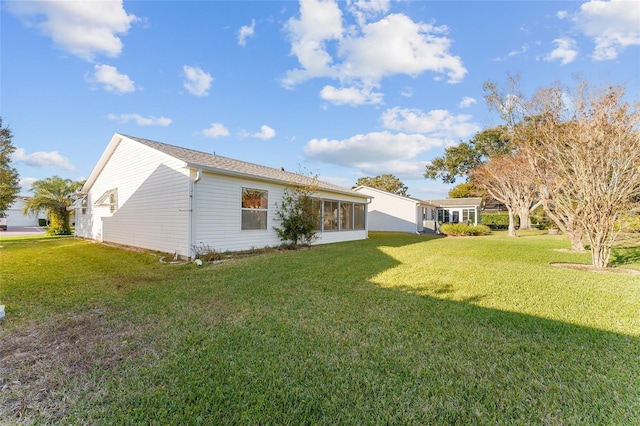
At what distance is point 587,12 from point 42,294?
15.1 m

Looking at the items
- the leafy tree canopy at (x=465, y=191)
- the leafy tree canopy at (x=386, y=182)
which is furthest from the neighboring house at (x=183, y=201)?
the leafy tree canopy at (x=386, y=182)

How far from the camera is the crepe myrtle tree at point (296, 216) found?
37.1 ft

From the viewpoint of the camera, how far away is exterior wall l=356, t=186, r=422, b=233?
23.2 metres

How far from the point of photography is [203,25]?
973 cm

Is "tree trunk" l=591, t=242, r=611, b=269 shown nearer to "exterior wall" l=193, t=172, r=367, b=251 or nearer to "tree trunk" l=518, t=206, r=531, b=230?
"exterior wall" l=193, t=172, r=367, b=251

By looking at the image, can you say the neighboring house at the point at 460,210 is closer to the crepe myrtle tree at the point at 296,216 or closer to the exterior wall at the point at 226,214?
the crepe myrtle tree at the point at 296,216

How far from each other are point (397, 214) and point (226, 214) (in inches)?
695

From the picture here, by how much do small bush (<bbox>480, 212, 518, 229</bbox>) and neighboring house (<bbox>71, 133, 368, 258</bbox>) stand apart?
24813 mm

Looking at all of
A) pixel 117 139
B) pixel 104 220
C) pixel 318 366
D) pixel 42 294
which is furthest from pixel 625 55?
pixel 104 220

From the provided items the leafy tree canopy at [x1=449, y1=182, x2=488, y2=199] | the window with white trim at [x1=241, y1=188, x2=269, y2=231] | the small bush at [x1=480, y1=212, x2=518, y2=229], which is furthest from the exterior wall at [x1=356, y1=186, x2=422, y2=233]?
the leafy tree canopy at [x1=449, y1=182, x2=488, y2=199]

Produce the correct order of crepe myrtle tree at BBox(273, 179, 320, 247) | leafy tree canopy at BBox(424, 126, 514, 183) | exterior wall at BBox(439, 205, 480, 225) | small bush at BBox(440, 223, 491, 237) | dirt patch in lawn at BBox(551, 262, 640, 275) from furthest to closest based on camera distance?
leafy tree canopy at BBox(424, 126, 514, 183)
exterior wall at BBox(439, 205, 480, 225)
small bush at BBox(440, 223, 491, 237)
crepe myrtle tree at BBox(273, 179, 320, 247)
dirt patch in lawn at BBox(551, 262, 640, 275)

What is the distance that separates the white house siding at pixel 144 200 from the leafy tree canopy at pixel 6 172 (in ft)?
12.5

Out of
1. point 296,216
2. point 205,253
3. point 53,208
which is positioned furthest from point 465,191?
point 53,208

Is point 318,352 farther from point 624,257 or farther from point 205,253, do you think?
point 624,257
